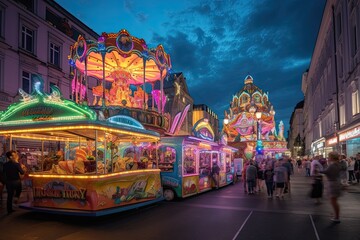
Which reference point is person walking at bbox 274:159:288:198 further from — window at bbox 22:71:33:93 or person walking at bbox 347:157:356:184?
window at bbox 22:71:33:93

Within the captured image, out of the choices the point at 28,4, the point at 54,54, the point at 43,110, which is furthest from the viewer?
the point at 54,54

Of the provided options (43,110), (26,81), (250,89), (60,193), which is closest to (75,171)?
(60,193)

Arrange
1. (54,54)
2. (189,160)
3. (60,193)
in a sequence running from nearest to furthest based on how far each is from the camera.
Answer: (60,193) < (189,160) < (54,54)

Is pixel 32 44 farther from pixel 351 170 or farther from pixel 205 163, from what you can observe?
pixel 351 170

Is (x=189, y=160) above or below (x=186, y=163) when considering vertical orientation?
above

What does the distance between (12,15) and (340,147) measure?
2368 centimetres

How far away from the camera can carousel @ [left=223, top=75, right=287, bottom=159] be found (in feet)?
151

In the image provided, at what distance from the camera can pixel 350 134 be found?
19688 millimetres

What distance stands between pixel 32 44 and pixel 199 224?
62.0ft

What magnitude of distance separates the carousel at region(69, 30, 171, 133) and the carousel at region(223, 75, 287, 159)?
22.3 metres

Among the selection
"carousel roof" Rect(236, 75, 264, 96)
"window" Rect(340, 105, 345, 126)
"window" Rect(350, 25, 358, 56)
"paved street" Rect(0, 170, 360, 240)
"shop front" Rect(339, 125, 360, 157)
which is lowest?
"paved street" Rect(0, 170, 360, 240)

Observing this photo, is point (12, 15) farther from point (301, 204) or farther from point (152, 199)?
point (301, 204)

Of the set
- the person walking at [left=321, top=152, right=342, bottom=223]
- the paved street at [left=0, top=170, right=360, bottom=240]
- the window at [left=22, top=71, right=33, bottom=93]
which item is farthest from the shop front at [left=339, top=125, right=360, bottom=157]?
the window at [left=22, top=71, right=33, bottom=93]

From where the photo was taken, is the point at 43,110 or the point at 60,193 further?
the point at 43,110
